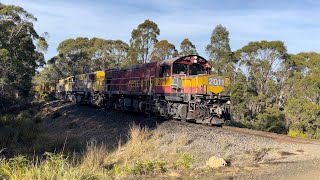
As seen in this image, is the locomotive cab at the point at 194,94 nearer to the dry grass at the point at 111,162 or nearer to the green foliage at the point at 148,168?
the dry grass at the point at 111,162

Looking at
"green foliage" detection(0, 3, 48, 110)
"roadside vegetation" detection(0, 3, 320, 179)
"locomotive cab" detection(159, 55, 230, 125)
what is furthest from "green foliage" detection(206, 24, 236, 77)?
"locomotive cab" detection(159, 55, 230, 125)

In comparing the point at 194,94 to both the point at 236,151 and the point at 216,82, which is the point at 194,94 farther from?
the point at 236,151

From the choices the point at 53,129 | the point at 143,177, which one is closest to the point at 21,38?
the point at 53,129

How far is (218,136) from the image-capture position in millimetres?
11828

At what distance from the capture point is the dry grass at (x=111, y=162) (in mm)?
6336

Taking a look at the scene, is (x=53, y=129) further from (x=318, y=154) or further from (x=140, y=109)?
(x=318, y=154)

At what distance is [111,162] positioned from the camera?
33.3 ft

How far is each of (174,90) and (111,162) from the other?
701 cm

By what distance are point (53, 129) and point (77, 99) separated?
1278cm

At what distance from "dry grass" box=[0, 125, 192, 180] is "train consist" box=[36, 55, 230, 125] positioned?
3.11 m

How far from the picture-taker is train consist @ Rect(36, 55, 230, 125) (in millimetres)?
15180

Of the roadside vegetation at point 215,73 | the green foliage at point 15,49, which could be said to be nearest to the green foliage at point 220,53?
the roadside vegetation at point 215,73

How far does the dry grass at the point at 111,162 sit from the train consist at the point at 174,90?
122 inches

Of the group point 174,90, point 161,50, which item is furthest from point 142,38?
point 174,90
